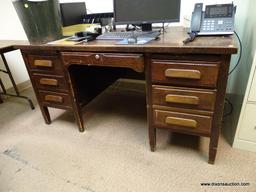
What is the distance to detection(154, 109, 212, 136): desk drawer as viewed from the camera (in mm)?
1080

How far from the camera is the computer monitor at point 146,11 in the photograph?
119cm

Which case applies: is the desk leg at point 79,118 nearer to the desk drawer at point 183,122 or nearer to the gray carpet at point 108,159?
the gray carpet at point 108,159

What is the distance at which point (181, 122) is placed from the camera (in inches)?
44.0

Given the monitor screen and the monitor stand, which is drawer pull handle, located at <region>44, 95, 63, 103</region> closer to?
the monitor screen

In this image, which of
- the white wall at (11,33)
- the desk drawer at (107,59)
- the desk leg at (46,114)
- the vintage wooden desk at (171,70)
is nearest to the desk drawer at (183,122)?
the vintage wooden desk at (171,70)

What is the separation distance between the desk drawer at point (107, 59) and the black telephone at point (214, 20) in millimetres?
382

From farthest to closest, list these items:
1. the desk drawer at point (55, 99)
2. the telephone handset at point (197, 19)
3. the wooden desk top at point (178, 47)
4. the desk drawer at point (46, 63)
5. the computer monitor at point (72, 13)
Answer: the computer monitor at point (72, 13) → the desk drawer at point (55, 99) → the desk drawer at point (46, 63) → the telephone handset at point (197, 19) → the wooden desk top at point (178, 47)

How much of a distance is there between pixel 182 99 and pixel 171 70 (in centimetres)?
18

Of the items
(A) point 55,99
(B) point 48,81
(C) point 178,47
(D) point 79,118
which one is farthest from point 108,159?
(C) point 178,47

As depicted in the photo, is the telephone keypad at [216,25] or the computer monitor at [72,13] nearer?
the telephone keypad at [216,25]

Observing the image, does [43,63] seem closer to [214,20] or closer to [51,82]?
[51,82]

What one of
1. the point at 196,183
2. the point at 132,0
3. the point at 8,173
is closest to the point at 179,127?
the point at 196,183

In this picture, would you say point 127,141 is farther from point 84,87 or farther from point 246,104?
point 246,104

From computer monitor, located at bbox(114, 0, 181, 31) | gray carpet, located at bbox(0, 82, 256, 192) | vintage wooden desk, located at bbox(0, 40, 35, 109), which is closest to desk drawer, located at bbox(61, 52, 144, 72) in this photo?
computer monitor, located at bbox(114, 0, 181, 31)
